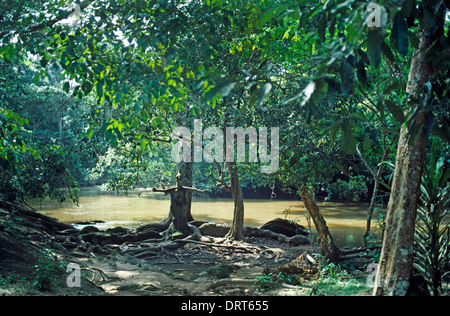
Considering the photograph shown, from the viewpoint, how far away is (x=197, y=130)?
9.35 m

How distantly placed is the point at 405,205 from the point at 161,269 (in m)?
5.88

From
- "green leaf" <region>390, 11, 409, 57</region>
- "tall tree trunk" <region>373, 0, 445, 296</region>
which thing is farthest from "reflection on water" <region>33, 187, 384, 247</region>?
"green leaf" <region>390, 11, 409, 57</region>

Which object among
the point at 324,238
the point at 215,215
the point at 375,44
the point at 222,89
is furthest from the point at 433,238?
the point at 215,215

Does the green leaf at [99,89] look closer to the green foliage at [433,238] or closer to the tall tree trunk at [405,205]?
the tall tree trunk at [405,205]

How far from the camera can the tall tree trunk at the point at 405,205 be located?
124 inches

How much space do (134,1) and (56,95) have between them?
78.1ft

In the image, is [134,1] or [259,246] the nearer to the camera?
[134,1]

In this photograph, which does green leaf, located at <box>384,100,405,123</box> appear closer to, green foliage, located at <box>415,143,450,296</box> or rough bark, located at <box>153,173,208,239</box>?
green foliage, located at <box>415,143,450,296</box>

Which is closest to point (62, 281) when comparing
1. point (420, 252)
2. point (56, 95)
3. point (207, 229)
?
point (420, 252)

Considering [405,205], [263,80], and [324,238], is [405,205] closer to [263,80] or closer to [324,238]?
[263,80]

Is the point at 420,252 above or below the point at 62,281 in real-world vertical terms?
above

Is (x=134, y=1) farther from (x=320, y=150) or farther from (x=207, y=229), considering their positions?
(x=207, y=229)

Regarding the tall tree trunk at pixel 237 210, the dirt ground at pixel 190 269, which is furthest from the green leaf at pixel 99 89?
the tall tree trunk at pixel 237 210

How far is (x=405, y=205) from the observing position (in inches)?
125
